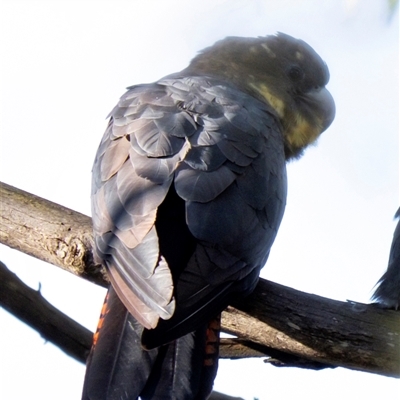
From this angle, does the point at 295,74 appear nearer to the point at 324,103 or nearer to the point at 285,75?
the point at 285,75

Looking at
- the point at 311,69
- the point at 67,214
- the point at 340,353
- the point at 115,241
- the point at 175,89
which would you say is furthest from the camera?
the point at 311,69

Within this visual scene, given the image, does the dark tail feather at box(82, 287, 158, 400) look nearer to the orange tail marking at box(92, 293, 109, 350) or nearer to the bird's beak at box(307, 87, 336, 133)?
the orange tail marking at box(92, 293, 109, 350)

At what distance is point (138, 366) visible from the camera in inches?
125

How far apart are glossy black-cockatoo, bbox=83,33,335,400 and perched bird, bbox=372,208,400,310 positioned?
823mm

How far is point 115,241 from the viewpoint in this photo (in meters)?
3.32

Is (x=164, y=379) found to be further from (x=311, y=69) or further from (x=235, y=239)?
(x=311, y=69)

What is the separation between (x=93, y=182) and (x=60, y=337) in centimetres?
78

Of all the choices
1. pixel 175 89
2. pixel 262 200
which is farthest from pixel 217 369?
pixel 175 89

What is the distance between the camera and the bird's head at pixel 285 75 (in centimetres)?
541

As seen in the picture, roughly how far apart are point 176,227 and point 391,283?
5.24 feet

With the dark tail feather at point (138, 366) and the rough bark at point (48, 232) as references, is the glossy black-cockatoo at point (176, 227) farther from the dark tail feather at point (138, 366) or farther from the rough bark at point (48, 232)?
the rough bark at point (48, 232)

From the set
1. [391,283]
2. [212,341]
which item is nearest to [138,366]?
[212,341]

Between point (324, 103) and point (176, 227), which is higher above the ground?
point (324, 103)

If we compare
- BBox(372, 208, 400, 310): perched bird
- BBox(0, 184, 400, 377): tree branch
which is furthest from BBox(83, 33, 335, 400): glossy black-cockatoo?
BBox(372, 208, 400, 310): perched bird
